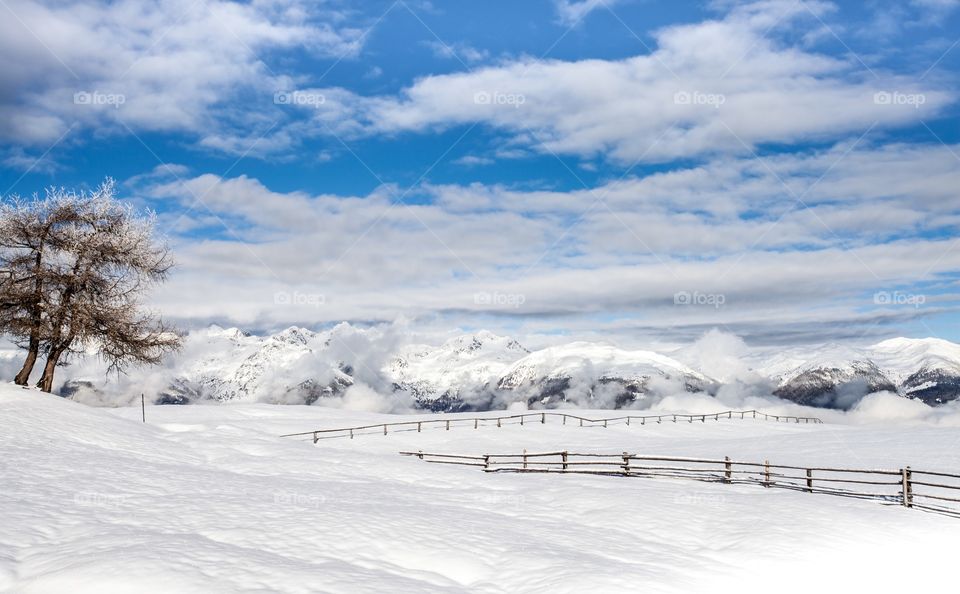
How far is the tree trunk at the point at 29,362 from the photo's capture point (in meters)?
36.0

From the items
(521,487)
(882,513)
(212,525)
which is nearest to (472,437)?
(521,487)

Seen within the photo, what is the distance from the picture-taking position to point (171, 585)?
437 inches

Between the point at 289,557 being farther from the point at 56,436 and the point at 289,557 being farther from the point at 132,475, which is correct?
the point at 56,436

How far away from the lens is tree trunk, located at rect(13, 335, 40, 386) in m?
36.0

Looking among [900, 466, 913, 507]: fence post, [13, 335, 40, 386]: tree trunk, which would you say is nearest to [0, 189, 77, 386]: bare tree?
[13, 335, 40, 386]: tree trunk

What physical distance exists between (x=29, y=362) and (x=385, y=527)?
98.9 ft

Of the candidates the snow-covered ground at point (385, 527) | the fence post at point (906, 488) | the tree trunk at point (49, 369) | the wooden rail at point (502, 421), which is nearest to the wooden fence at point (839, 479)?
the fence post at point (906, 488)

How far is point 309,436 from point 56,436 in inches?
981

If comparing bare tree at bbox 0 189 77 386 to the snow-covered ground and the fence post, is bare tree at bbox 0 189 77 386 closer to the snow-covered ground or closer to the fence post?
the snow-covered ground

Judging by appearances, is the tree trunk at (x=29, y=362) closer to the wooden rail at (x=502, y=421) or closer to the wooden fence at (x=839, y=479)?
the wooden rail at (x=502, y=421)

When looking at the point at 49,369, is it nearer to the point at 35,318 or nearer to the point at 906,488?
the point at 35,318

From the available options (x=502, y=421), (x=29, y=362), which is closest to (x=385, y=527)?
(x=29, y=362)

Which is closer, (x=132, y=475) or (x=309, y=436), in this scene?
(x=132, y=475)

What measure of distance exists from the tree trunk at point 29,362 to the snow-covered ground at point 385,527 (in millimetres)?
2918
